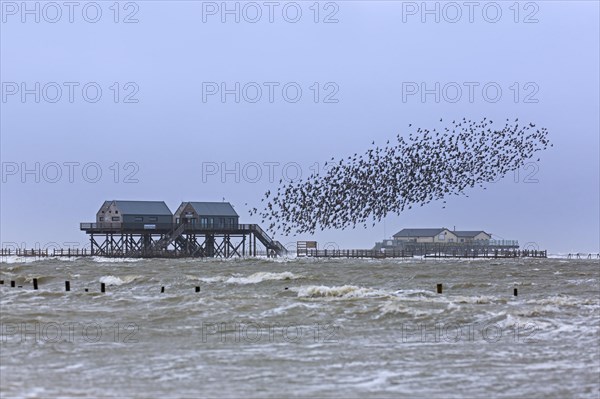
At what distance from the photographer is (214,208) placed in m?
118

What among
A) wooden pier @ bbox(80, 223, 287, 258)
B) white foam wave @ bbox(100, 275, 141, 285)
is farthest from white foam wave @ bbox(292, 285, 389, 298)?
wooden pier @ bbox(80, 223, 287, 258)

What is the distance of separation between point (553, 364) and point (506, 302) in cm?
1577

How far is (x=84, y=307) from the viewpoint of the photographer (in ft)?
117

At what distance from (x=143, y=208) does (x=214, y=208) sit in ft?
29.7

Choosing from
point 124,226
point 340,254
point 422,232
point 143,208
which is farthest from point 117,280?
point 422,232

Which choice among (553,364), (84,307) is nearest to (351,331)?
(553,364)

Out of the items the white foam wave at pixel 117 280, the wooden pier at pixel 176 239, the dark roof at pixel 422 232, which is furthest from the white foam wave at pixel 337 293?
the dark roof at pixel 422 232

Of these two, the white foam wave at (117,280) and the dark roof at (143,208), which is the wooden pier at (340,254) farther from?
the white foam wave at (117,280)

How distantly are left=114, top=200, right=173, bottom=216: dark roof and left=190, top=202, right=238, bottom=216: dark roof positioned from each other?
396 centimetres

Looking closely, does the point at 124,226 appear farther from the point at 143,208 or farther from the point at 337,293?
the point at 337,293

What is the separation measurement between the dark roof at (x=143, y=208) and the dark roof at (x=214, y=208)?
13.0ft

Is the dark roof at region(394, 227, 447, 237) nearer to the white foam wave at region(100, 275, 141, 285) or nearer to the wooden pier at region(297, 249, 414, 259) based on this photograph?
the wooden pier at region(297, 249, 414, 259)

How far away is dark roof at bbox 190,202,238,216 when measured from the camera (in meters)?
116

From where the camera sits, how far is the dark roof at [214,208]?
11612 cm
